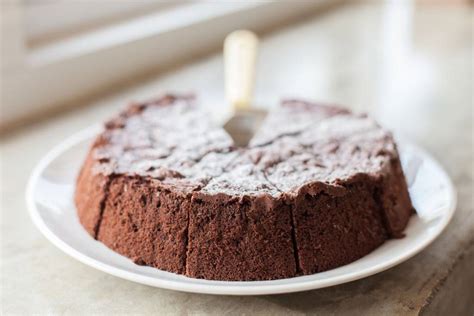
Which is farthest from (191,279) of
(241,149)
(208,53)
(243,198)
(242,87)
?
(208,53)

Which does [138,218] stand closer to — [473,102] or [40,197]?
[40,197]

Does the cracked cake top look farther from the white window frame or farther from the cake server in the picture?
the white window frame

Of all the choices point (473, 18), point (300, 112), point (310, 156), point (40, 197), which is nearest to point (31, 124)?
point (40, 197)

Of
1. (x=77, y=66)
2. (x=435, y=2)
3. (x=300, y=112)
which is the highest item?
(x=435, y=2)

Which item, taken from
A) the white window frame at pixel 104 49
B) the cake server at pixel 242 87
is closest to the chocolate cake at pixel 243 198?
the cake server at pixel 242 87

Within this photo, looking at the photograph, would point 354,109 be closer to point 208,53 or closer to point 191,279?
point 208,53
